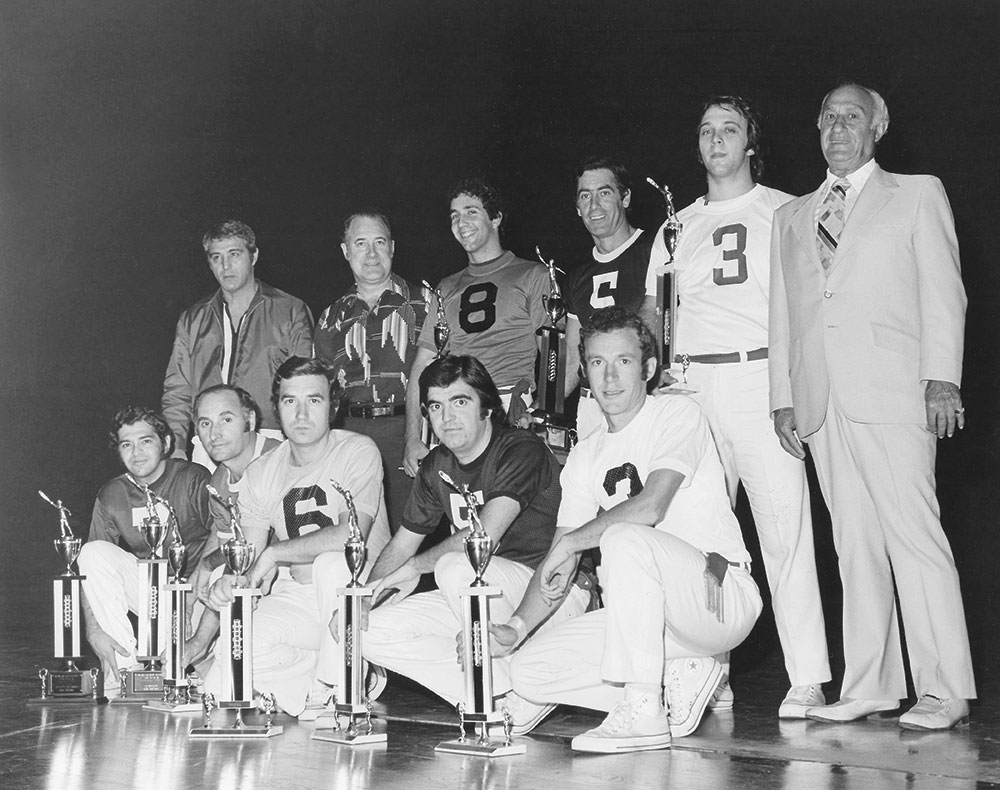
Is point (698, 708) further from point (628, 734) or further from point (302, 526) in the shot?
point (302, 526)

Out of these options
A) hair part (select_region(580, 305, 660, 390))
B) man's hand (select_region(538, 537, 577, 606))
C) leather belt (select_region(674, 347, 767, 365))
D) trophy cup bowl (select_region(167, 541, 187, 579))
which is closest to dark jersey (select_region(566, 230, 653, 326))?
leather belt (select_region(674, 347, 767, 365))

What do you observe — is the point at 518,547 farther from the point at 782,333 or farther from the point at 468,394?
the point at 782,333

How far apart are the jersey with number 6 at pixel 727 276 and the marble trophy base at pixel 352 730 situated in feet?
4.12

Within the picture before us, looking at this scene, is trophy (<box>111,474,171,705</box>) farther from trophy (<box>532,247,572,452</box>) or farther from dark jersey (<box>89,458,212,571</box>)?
trophy (<box>532,247,572,452</box>)

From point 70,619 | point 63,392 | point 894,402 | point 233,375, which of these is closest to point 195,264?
point 63,392

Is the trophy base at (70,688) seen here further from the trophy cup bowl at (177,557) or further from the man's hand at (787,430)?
the man's hand at (787,430)

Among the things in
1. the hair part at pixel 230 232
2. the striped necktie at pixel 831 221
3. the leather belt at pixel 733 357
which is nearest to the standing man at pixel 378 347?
the hair part at pixel 230 232

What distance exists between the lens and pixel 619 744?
2611 millimetres

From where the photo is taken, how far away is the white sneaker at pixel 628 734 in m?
2.61

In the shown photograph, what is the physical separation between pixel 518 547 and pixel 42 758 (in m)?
1.23

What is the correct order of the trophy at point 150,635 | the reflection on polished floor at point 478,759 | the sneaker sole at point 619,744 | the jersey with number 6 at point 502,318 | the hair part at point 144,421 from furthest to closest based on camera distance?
the hair part at point 144,421
the jersey with number 6 at point 502,318
the trophy at point 150,635
the sneaker sole at point 619,744
the reflection on polished floor at point 478,759

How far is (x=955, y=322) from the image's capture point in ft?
9.45

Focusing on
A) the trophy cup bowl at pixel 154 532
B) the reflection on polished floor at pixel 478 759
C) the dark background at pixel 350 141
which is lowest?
the reflection on polished floor at pixel 478 759

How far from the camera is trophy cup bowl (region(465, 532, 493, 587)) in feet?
8.86
